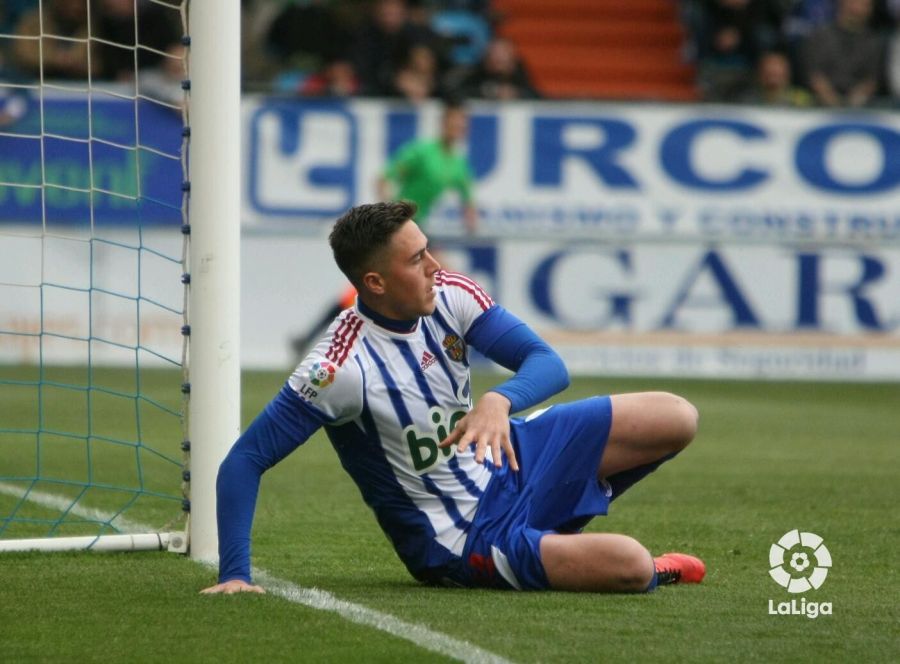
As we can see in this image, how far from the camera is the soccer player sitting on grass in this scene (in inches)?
189

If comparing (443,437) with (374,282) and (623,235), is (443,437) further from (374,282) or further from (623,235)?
(623,235)

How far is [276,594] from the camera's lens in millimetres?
4938

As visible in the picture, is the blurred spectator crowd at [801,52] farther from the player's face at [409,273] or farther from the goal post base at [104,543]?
the player's face at [409,273]

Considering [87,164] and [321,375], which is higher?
[321,375]

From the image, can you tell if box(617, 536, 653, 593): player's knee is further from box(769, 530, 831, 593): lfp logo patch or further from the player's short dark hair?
the player's short dark hair

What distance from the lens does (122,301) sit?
1447 centimetres

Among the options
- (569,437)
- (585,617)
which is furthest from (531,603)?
(569,437)

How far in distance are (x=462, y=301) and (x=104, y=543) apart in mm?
1705

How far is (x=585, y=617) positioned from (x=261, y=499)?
319 cm

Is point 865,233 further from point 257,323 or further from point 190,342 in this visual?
point 190,342

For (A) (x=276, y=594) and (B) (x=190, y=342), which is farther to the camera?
(B) (x=190, y=342)

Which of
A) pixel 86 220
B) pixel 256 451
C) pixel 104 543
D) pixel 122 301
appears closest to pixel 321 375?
pixel 256 451

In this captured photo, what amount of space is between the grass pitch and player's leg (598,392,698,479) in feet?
1.38

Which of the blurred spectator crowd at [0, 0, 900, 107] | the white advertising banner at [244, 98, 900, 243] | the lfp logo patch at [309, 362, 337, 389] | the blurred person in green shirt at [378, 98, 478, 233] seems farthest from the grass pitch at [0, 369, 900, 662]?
the blurred spectator crowd at [0, 0, 900, 107]
